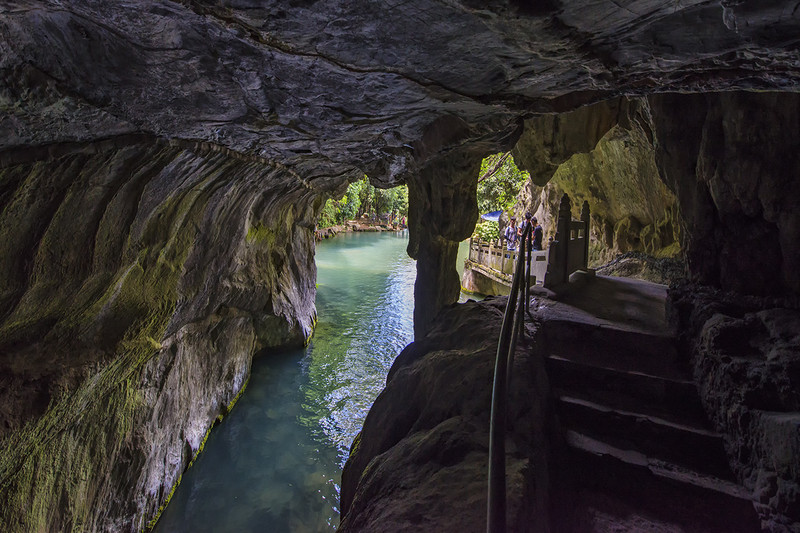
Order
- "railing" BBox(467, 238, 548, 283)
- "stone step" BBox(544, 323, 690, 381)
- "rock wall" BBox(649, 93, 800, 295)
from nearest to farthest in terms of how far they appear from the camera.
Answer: "rock wall" BBox(649, 93, 800, 295)
"stone step" BBox(544, 323, 690, 381)
"railing" BBox(467, 238, 548, 283)

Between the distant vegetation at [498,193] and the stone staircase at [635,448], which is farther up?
the distant vegetation at [498,193]

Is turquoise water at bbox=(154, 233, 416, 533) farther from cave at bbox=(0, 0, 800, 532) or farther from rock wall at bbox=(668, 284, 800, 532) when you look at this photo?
rock wall at bbox=(668, 284, 800, 532)

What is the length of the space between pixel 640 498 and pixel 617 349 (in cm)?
161

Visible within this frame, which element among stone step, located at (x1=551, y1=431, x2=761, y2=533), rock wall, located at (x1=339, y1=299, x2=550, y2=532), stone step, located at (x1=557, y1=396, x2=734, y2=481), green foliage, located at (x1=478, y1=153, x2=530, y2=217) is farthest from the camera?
green foliage, located at (x1=478, y1=153, x2=530, y2=217)

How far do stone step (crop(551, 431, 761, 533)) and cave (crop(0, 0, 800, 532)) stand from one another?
189 mm

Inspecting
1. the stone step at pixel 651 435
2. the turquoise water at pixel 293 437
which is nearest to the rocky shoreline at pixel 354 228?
the turquoise water at pixel 293 437

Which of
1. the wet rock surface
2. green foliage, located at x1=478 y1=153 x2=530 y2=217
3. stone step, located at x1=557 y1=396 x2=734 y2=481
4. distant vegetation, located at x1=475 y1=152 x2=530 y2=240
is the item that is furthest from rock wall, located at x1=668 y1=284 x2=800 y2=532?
green foliage, located at x1=478 y1=153 x2=530 y2=217

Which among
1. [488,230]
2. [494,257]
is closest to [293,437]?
[494,257]

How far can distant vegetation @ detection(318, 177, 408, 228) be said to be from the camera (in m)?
43.7

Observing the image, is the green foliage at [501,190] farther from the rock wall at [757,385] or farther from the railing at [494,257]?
the rock wall at [757,385]

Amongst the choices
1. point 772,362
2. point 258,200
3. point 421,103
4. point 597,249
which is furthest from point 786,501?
point 597,249

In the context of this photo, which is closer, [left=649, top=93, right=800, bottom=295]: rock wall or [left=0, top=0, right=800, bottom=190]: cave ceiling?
[left=0, top=0, right=800, bottom=190]: cave ceiling

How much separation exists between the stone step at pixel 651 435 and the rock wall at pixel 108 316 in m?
4.80

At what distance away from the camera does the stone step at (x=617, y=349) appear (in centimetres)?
373
